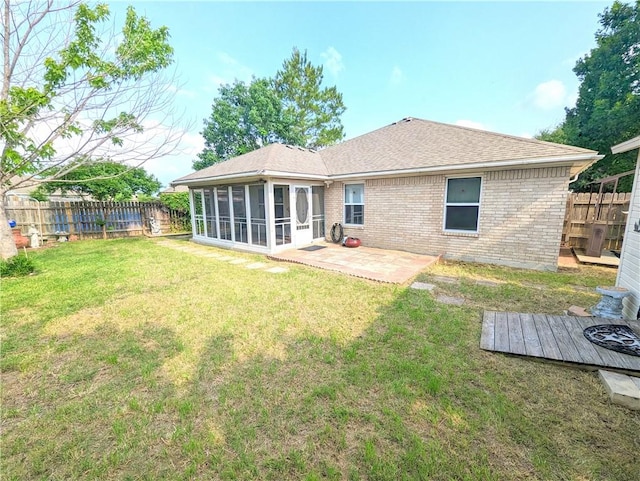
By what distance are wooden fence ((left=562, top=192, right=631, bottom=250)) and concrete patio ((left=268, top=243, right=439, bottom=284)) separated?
4930mm

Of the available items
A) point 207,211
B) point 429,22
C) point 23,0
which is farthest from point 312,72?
point 23,0

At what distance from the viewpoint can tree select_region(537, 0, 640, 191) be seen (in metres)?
12.1

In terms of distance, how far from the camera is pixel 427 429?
2.05 meters

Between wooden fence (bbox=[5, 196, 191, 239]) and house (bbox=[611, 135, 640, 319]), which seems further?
wooden fence (bbox=[5, 196, 191, 239])

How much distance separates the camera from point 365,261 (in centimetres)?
723

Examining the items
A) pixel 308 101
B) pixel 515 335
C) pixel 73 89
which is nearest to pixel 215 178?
pixel 73 89

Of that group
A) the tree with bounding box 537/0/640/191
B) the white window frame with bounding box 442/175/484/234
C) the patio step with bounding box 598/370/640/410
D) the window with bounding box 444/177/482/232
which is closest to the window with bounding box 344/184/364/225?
the white window frame with bounding box 442/175/484/234

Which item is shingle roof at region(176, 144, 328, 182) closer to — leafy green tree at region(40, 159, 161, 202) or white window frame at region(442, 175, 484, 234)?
leafy green tree at region(40, 159, 161, 202)

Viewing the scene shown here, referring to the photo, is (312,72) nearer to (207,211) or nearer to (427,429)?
(207,211)

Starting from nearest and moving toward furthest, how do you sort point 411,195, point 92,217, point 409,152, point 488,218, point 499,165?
1. point 499,165
2. point 488,218
3. point 411,195
4. point 409,152
5. point 92,217

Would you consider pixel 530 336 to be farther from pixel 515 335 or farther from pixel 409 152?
pixel 409 152

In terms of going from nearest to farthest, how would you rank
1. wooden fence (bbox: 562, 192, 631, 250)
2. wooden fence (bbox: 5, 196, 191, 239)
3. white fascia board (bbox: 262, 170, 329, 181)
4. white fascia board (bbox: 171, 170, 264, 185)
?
wooden fence (bbox: 562, 192, 631, 250), white fascia board (bbox: 262, 170, 329, 181), white fascia board (bbox: 171, 170, 264, 185), wooden fence (bbox: 5, 196, 191, 239)

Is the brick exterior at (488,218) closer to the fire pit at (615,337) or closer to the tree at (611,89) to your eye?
the fire pit at (615,337)

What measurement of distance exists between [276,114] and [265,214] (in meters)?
14.1
